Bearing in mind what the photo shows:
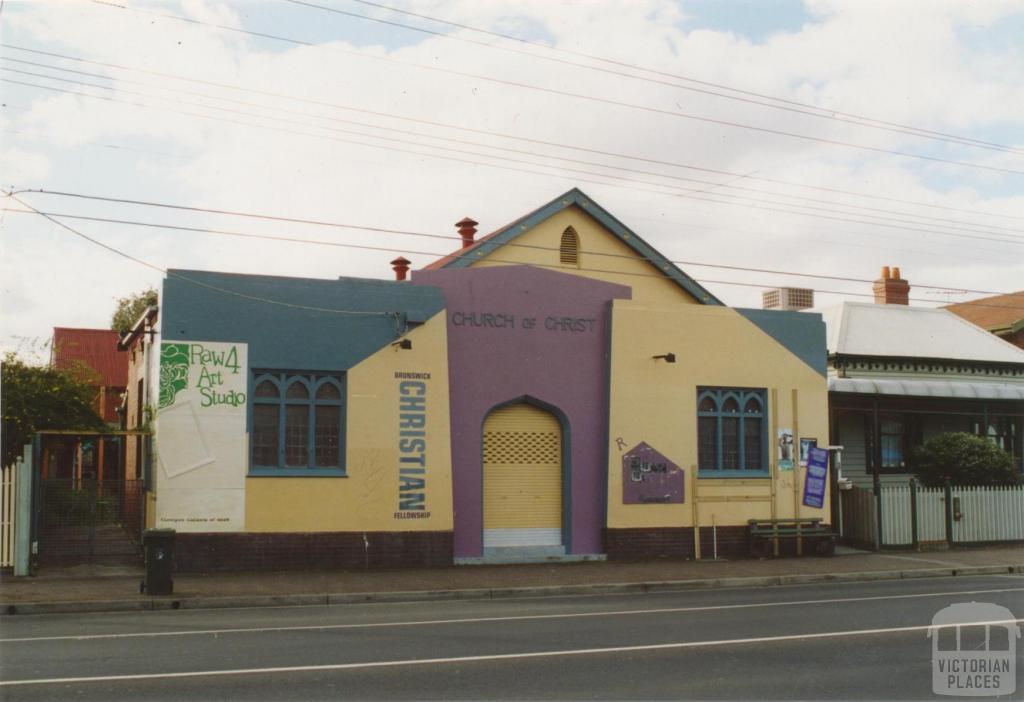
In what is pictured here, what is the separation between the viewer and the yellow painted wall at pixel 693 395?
21.6m

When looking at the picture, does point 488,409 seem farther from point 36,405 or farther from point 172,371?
point 36,405

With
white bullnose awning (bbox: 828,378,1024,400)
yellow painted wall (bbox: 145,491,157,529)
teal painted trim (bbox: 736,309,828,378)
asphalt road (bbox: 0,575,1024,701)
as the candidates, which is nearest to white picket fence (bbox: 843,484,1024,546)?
white bullnose awning (bbox: 828,378,1024,400)

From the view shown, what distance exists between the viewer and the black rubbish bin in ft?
49.6

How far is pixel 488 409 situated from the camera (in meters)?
20.6

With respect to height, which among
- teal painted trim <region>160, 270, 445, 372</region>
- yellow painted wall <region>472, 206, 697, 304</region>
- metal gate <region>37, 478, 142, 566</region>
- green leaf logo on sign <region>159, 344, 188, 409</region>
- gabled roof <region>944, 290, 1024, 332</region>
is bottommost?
metal gate <region>37, 478, 142, 566</region>

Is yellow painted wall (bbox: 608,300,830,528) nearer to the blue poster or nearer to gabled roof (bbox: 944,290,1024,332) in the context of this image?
the blue poster

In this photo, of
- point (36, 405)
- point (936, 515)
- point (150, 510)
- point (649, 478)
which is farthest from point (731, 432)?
point (36, 405)

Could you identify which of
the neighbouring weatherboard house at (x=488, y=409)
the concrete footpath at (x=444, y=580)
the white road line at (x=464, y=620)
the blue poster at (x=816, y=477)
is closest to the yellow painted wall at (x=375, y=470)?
the neighbouring weatherboard house at (x=488, y=409)

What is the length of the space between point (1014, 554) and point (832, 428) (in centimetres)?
506

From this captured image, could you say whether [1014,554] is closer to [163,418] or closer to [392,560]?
[392,560]

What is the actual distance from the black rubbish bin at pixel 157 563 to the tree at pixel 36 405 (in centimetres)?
893

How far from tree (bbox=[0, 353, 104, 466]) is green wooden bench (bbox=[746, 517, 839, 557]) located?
576 inches

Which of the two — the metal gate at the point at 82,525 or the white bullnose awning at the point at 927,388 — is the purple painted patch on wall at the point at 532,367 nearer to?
the metal gate at the point at 82,525

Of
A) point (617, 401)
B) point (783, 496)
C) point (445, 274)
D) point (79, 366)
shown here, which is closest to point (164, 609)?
point (445, 274)
